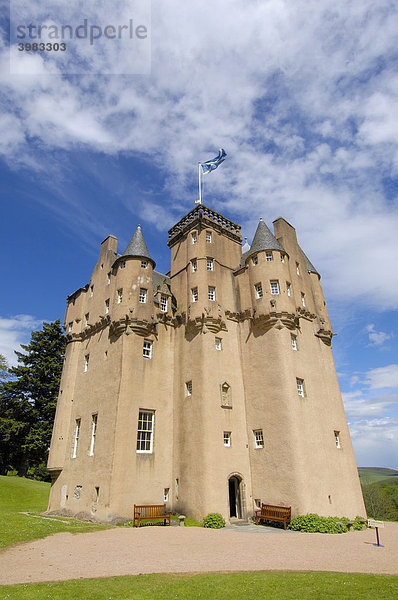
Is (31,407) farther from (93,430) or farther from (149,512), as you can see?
(149,512)

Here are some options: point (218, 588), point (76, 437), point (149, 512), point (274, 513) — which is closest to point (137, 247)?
point (76, 437)

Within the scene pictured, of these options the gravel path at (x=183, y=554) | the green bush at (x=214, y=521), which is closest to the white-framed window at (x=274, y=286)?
the green bush at (x=214, y=521)

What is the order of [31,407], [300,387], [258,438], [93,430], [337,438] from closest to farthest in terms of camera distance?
[258,438] < [93,430] < [300,387] < [337,438] < [31,407]

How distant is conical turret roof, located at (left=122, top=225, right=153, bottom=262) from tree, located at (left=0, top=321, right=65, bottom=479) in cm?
2250

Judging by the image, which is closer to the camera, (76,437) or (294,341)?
(294,341)

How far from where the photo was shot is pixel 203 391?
92.0 feet

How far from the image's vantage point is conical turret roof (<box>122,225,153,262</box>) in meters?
33.4

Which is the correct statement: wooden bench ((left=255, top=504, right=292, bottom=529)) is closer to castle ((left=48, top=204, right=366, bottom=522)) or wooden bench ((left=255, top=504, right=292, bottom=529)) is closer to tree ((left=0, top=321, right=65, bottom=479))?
castle ((left=48, top=204, right=366, bottom=522))

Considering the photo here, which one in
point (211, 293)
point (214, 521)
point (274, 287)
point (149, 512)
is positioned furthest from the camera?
point (211, 293)

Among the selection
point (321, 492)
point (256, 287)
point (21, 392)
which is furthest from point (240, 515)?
point (21, 392)

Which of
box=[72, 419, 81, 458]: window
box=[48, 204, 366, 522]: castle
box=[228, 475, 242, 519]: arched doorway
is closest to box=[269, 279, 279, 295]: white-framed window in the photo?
box=[48, 204, 366, 522]: castle

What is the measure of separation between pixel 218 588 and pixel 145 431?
60.3 feet

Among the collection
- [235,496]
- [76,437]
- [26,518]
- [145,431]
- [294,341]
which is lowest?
[26,518]

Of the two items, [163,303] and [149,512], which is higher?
[163,303]
